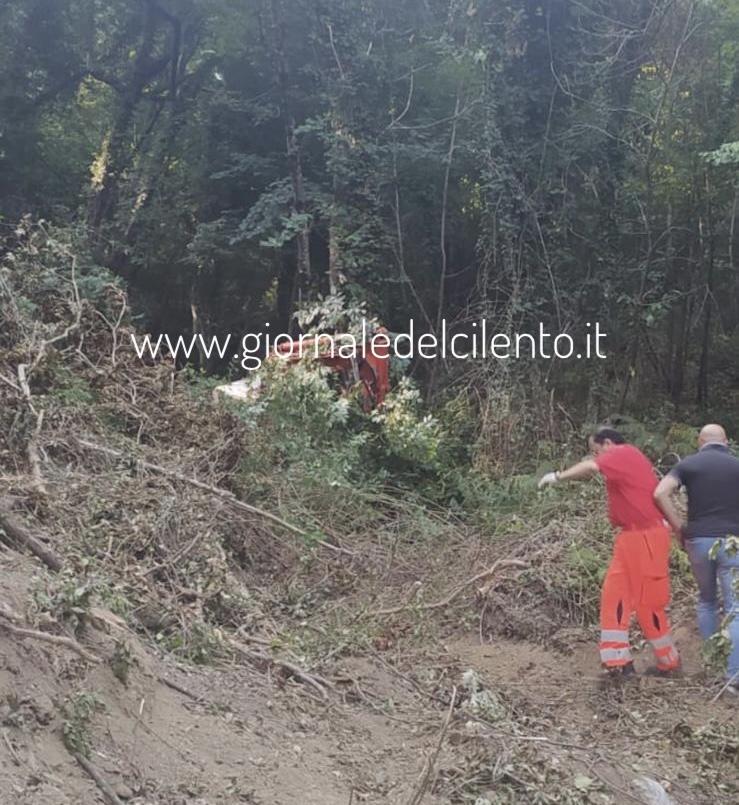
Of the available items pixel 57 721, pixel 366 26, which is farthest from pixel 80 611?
pixel 366 26

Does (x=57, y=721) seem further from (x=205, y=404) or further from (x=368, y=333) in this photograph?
(x=368, y=333)

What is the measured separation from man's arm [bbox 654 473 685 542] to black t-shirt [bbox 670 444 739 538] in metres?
0.05

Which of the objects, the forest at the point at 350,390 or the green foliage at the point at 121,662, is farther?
the forest at the point at 350,390

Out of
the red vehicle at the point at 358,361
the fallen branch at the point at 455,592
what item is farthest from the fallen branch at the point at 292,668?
the red vehicle at the point at 358,361

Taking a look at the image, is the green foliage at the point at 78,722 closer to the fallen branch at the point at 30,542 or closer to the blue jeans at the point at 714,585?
the fallen branch at the point at 30,542

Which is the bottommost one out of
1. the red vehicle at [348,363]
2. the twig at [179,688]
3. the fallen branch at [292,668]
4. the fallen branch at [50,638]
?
the fallen branch at [292,668]

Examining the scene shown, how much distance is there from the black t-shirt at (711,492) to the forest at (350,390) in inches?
25.6

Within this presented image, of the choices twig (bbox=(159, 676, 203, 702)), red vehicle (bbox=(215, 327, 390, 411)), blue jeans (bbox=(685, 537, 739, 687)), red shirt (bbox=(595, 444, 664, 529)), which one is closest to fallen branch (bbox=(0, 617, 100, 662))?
twig (bbox=(159, 676, 203, 702))

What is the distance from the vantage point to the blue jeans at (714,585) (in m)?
5.05

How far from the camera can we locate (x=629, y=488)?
545 centimetres

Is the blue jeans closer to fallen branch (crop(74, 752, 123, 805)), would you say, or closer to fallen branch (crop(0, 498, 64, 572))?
fallen branch (crop(74, 752, 123, 805))

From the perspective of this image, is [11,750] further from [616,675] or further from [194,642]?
[616,675]

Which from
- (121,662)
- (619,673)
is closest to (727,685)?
(619,673)

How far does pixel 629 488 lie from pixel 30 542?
3482 millimetres
